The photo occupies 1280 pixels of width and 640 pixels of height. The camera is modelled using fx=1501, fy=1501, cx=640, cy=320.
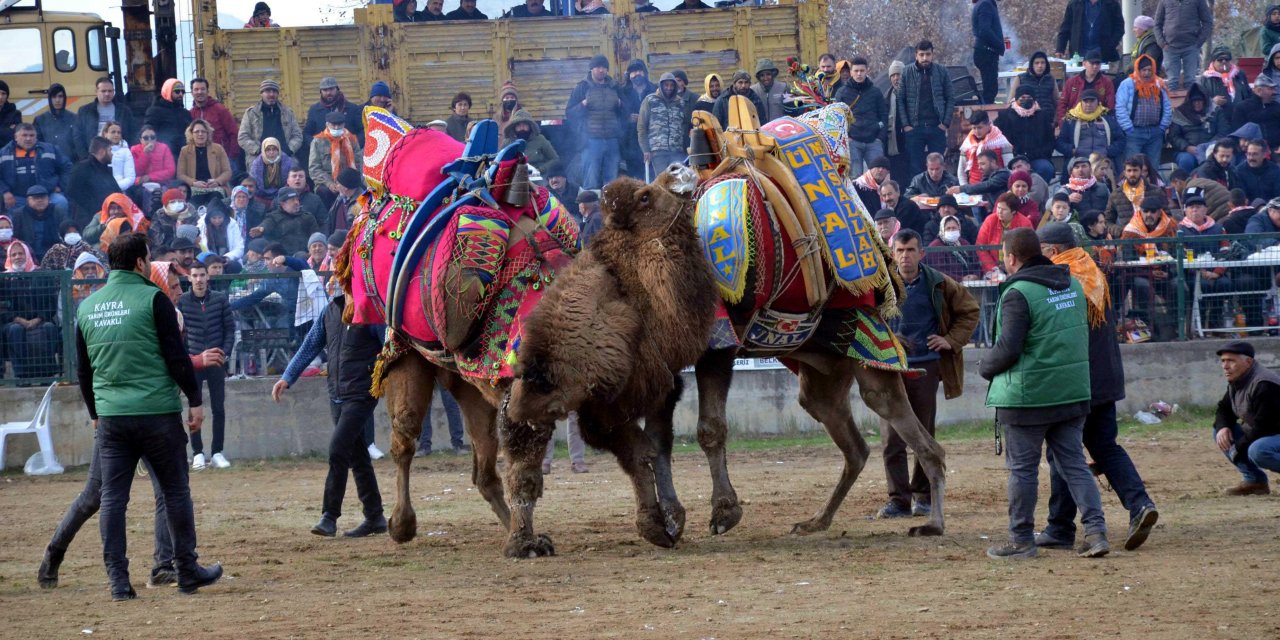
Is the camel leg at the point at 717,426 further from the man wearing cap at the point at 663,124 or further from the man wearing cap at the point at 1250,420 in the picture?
the man wearing cap at the point at 663,124

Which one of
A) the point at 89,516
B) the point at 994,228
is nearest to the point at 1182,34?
the point at 994,228

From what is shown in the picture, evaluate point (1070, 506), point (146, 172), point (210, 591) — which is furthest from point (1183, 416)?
point (146, 172)

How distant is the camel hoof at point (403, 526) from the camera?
9.16 metres

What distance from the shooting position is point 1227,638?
19.2 ft

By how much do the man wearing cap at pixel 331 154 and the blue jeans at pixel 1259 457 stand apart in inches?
449

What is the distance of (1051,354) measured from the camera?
7.90 m

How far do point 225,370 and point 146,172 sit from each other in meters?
4.93

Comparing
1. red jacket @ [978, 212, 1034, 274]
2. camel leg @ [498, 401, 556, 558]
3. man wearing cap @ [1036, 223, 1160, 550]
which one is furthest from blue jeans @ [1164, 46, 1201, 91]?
camel leg @ [498, 401, 556, 558]

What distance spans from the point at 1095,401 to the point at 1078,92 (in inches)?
508

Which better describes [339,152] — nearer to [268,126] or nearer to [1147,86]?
[268,126]

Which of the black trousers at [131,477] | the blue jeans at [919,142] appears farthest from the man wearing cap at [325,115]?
the black trousers at [131,477]

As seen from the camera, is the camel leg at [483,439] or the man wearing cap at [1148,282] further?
the man wearing cap at [1148,282]

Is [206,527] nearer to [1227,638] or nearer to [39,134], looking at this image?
[1227,638]

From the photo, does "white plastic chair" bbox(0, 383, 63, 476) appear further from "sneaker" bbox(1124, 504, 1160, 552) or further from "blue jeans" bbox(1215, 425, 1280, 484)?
"blue jeans" bbox(1215, 425, 1280, 484)
